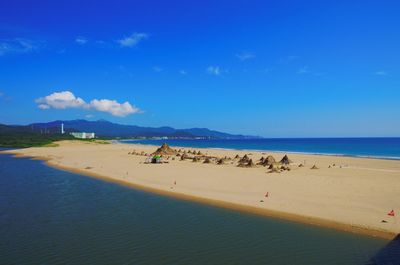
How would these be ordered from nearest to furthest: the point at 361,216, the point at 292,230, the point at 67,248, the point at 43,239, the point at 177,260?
the point at 177,260 < the point at 67,248 < the point at 43,239 < the point at 292,230 < the point at 361,216

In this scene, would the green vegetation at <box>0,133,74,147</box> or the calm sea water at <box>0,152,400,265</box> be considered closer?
the calm sea water at <box>0,152,400,265</box>

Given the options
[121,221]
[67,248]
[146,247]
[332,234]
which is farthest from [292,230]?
[67,248]

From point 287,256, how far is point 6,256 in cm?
1129

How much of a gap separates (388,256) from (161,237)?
9.67 metres

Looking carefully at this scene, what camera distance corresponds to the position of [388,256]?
1435 cm

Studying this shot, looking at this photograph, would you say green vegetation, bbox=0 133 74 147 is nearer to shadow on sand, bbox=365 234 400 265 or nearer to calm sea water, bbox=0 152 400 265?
calm sea water, bbox=0 152 400 265

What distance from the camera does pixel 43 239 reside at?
16609mm

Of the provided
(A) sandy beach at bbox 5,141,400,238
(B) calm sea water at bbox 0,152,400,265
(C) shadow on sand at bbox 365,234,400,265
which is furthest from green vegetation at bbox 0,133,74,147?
(C) shadow on sand at bbox 365,234,400,265

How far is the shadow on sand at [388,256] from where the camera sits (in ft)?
45.0

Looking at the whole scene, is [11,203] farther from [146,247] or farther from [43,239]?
[146,247]

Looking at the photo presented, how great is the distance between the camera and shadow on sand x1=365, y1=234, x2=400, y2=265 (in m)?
13.7

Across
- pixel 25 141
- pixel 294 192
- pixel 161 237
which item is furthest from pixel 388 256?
pixel 25 141

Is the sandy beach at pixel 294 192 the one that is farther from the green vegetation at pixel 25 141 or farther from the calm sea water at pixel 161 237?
the green vegetation at pixel 25 141

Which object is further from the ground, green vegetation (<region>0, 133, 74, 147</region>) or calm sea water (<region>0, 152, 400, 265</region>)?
green vegetation (<region>0, 133, 74, 147</region>)
